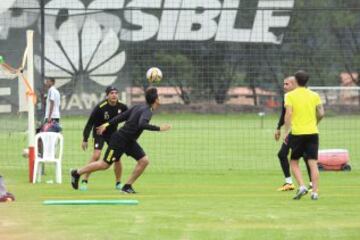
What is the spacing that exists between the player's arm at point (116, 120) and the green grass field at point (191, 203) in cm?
106

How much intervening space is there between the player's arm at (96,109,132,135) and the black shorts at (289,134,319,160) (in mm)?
2880

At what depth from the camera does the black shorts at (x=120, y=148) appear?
15508 millimetres

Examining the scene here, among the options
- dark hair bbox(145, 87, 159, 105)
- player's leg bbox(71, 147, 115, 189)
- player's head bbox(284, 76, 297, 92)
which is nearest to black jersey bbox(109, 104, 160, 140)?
dark hair bbox(145, 87, 159, 105)

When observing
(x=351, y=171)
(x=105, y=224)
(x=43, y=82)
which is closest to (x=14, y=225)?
(x=105, y=224)

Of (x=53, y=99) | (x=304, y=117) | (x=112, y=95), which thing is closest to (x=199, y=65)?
(x=53, y=99)

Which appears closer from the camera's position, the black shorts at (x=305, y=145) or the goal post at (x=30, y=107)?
the black shorts at (x=305, y=145)

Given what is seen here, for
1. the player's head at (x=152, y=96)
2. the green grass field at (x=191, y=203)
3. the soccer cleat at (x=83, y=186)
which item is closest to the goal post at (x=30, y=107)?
the green grass field at (x=191, y=203)

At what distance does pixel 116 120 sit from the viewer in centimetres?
1608

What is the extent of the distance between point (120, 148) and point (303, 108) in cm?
310

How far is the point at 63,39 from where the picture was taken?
30641mm

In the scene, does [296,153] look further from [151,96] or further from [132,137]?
[132,137]

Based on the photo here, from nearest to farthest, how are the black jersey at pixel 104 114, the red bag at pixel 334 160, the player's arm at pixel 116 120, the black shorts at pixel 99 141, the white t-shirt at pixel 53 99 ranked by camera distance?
the player's arm at pixel 116 120 < the black jersey at pixel 104 114 < the black shorts at pixel 99 141 < the white t-shirt at pixel 53 99 < the red bag at pixel 334 160

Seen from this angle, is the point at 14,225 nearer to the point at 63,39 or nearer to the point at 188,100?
the point at 63,39

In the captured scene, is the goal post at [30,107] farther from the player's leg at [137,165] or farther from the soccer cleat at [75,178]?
the player's leg at [137,165]
